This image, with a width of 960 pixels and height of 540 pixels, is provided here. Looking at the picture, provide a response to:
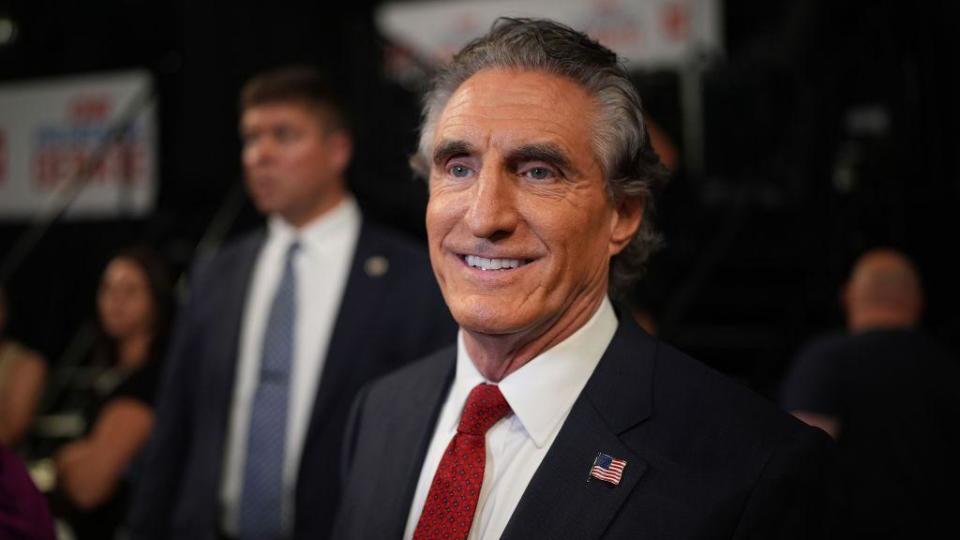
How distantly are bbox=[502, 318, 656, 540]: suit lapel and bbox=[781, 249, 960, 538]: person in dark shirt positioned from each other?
2.16 metres

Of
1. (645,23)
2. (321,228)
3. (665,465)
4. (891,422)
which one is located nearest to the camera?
(665,465)

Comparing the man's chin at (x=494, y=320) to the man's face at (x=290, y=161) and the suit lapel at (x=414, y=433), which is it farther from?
the man's face at (x=290, y=161)

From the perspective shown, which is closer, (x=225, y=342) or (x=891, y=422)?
(x=225, y=342)

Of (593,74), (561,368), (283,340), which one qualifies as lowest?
(283,340)

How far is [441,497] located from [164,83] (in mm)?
7712

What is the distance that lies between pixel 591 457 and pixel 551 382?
0.47 ft

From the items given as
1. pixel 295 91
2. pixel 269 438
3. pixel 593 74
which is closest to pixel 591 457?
pixel 593 74

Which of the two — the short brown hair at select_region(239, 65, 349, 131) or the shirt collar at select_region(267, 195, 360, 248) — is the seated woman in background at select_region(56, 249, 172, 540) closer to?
the shirt collar at select_region(267, 195, 360, 248)

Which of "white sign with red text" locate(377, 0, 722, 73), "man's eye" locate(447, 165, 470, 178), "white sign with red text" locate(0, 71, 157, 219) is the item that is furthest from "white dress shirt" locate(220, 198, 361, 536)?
"white sign with red text" locate(0, 71, 157, 219)

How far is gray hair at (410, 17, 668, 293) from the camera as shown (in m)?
1.51

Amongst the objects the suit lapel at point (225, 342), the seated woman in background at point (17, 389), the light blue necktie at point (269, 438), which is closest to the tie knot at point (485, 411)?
the light blue necktie at point (269, 438)

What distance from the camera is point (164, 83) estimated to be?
8500 mm

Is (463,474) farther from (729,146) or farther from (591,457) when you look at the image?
(729,146)

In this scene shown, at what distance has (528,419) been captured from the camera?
1.51 m
